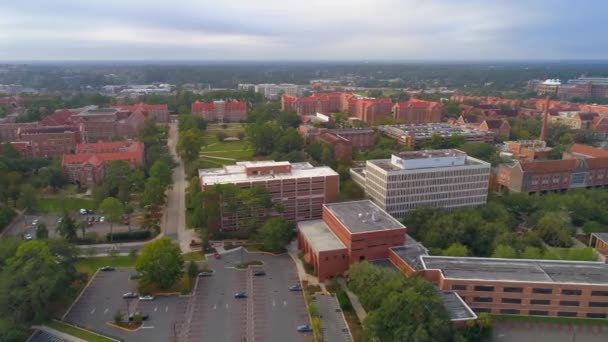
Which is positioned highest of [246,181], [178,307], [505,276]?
[246,181]

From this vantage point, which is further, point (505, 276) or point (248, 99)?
point (248, 99)

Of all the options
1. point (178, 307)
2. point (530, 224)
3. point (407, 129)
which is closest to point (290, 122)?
point (407, 129)

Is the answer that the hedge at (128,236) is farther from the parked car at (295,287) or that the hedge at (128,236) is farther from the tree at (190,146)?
the tree at (190,146)

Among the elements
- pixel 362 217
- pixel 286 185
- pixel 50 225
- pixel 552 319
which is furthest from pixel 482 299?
pixel 50 225

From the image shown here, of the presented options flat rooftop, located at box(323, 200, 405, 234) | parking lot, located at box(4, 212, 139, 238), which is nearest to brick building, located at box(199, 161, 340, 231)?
flat rooftop, located at box(323, 200, 405, 234)

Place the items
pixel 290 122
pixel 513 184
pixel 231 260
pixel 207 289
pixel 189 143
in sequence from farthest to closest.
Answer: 1. pixel 290 122
2. pixel 189 143
3. pixel 513 184
4. pixel 231 260
5. pixel 207 289

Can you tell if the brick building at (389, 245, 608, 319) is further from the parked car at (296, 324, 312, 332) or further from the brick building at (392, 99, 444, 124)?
the brick building at (392, 99, 444, 124)

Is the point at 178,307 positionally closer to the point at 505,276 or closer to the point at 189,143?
the point at 505,276
